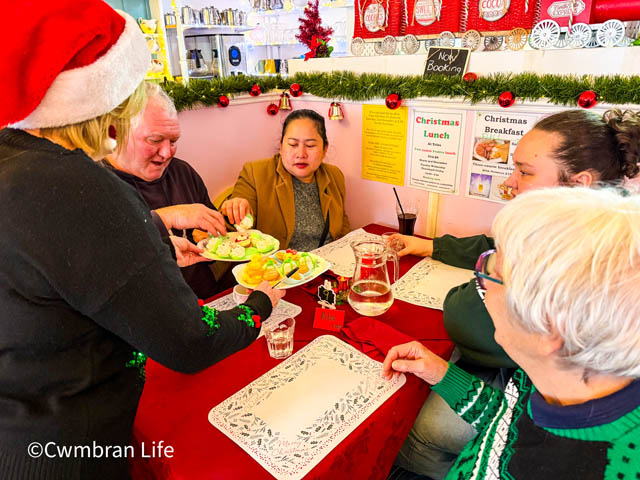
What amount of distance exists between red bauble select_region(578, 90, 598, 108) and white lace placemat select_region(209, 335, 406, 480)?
1145 mm

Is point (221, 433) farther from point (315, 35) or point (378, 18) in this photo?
point (315, 35)

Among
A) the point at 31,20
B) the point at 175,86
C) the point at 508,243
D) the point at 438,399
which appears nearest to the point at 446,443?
the point at 438,399

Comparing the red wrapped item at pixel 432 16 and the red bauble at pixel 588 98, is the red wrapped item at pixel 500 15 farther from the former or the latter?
the red bauble at pixel 588 98

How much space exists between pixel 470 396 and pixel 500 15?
1.48m

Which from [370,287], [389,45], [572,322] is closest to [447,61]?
[389,45]

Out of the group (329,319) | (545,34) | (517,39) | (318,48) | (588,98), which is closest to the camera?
(329,319)

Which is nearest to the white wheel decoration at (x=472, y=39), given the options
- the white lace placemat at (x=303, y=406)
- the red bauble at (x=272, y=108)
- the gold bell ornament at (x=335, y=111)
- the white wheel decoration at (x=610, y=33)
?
the white wheel decoration at (x=610, y=33)

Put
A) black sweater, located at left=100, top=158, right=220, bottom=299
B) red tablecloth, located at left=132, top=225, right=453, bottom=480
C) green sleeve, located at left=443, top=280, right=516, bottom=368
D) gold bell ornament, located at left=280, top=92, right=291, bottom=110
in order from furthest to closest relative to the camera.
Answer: gold bell ornament, located at left=280, top=92, right=291, bottom=110 < black sweater, located at left=100, top=158, right=220, bottom=299 < green sleeve, located at left=443, top=280, right=516, bottom=368 < red tablecloth, located at left=132, top=225, right=453, bottom=480

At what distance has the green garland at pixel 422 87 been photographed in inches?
55.7

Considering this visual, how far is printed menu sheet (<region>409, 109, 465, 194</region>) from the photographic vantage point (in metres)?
1.86

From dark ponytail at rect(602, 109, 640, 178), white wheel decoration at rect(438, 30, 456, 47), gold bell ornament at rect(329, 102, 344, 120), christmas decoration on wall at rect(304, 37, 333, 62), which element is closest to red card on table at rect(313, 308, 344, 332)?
dark ponytail at rect(602, 109, 640, 178)

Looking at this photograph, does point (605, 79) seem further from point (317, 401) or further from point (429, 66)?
point (317, 401)

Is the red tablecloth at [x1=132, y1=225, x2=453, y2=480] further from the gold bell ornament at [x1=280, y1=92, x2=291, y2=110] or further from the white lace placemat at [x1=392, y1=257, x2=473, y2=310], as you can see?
the gold bell ornament at [x1=280, y1=92, x2=291, y2=110]

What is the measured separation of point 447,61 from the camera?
1748mm
